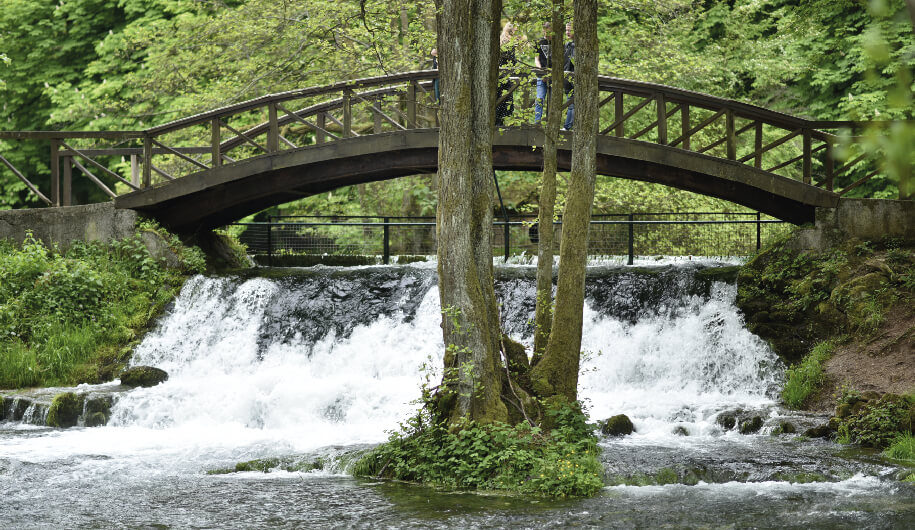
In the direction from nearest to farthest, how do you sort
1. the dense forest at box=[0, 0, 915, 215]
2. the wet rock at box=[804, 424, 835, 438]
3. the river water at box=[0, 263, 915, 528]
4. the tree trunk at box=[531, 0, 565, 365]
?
the river water at box=[0, 263, 915, 528] → the tree trunk at box=[531, 0, 565, 365] → the wet rock at box=[804, 424, 835, 438] → the dense forest at box=[0, 0, 915, 215]

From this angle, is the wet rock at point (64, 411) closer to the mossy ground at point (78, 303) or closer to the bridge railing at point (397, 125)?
the mossy ground at point (78, 303)

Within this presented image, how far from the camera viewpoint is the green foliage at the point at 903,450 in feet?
33.4

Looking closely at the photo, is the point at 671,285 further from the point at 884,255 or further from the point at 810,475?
the point at 810,475

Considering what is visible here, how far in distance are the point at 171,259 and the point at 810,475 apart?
13639 mm

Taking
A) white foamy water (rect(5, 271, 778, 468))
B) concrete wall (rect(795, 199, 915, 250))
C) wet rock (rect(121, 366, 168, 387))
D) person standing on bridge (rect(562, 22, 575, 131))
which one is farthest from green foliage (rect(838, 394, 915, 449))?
wet rock (rect(121, 366, 168, 387))

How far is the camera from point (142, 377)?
599 inches

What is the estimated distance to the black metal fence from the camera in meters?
22.3

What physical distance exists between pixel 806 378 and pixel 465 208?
659 cm

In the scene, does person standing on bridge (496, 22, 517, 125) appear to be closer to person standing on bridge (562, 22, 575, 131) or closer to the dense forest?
person standing on bridge (562, 22, 575, 131)

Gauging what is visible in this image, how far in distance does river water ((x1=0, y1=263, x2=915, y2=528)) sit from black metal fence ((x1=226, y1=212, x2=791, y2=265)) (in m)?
3.67

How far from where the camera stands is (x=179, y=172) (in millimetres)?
24875

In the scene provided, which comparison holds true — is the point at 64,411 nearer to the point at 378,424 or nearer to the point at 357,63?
the point at 378,424

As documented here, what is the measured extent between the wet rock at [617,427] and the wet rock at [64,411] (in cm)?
737

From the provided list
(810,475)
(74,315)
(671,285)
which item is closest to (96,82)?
(74,315)
